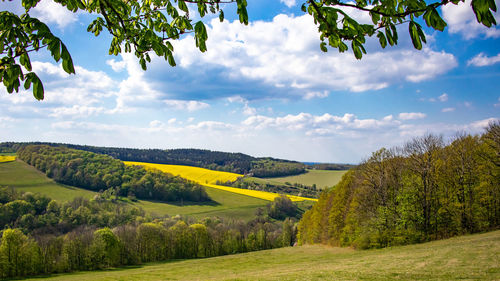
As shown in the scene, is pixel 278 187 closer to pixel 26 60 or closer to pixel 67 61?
pixel 26 60

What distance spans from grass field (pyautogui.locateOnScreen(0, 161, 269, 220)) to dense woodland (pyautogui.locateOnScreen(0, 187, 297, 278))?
644 centimetres

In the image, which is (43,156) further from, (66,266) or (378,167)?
(378,167)

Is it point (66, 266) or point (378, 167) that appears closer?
point (378, 167)

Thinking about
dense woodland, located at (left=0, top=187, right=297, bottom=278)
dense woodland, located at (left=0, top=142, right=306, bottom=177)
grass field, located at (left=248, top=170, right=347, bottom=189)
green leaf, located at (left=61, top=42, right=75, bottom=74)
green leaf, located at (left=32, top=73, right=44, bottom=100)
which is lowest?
dense woodland, located at (left=0, top=187, right=297, bottom=278)

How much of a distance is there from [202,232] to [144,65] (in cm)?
6253

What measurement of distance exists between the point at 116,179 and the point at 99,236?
64.7 meters

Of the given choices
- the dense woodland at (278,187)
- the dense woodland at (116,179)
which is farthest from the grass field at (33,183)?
the dense woodland at (278,187)

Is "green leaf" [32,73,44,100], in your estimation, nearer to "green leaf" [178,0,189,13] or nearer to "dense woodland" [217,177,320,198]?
"green leaf" [178,0,189,13]

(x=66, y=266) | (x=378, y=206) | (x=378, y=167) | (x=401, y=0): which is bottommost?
(x=66, y=266)

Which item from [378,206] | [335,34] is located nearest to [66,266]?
[378,206]

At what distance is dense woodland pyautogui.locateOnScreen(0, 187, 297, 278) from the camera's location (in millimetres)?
42844

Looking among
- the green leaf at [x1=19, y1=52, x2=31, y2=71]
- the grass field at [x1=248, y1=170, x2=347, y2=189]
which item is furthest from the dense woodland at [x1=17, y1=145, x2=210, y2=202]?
the green leaf at [x1=19, y1=52, x2=31, y2=71]

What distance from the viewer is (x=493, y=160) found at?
30969mm

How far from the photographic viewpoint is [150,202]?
97.6 meters
